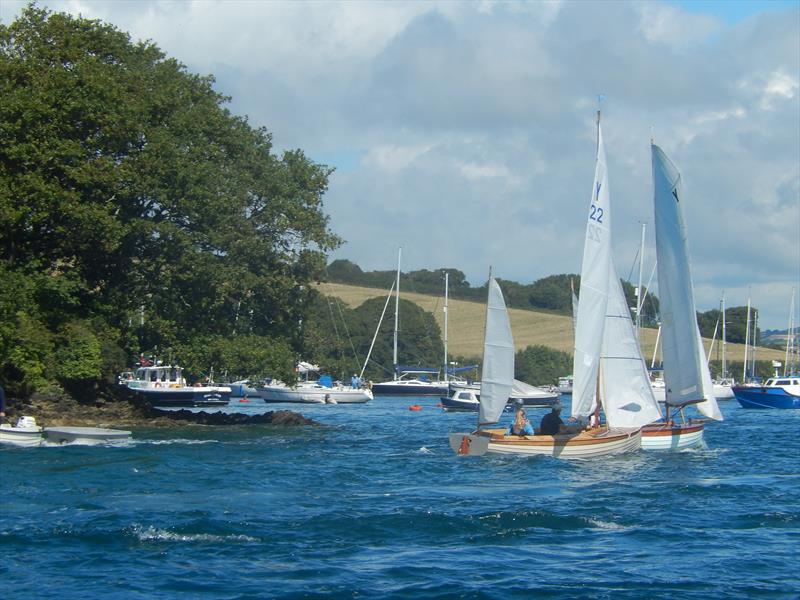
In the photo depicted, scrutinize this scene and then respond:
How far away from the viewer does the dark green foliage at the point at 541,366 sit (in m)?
136

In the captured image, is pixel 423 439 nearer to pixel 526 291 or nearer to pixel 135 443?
pixel 135 443

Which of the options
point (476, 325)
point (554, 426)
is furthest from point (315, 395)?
point (554, 426)

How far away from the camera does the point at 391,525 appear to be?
22.4m

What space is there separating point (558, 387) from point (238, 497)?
104 m

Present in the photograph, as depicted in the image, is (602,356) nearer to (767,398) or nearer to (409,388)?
(767,398)

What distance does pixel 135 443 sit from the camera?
39062mm

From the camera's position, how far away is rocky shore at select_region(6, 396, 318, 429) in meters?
43.7

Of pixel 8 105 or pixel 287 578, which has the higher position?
pixel 8 105

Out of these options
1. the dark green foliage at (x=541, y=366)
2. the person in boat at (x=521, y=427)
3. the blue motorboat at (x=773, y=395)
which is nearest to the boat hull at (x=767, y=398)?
the blue motorboat at (x=773, y=395)

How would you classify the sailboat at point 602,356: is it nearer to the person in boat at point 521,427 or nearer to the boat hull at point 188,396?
the person in boat at point 521,427

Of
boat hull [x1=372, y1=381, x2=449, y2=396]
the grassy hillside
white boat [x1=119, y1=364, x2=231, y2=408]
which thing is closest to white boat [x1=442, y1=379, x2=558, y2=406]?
boat hull [x1=372, y1=381, x2=449, y2=396]

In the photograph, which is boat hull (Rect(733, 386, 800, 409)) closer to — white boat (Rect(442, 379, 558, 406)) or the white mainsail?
white boat (Rect(442, 379, 558, 406))

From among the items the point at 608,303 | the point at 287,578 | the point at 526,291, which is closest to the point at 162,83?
the point at 608,303

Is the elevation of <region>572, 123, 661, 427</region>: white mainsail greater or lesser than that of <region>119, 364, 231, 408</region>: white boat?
greater
